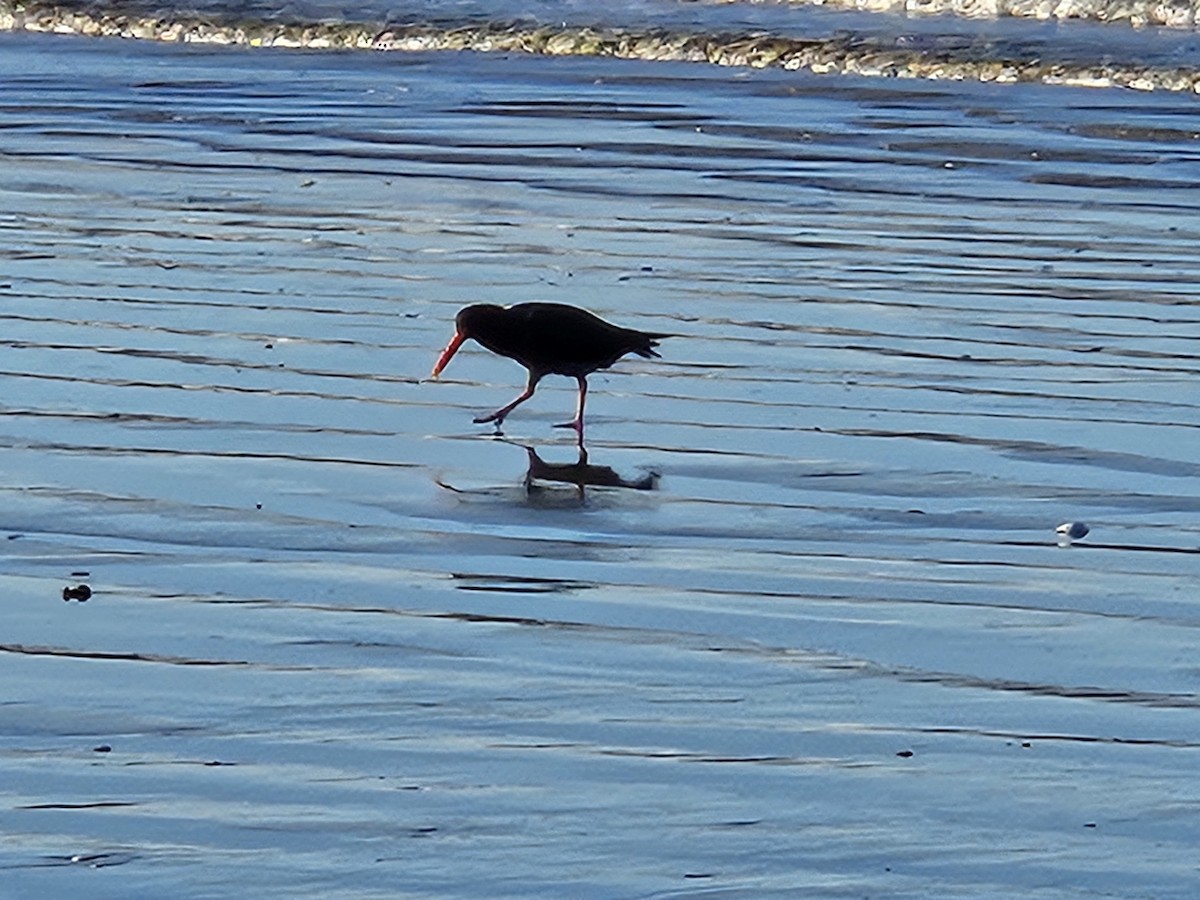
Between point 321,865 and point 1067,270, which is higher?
point 321,865

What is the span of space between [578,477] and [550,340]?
2.70 feet

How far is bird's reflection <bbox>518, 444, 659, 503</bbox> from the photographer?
6996mm

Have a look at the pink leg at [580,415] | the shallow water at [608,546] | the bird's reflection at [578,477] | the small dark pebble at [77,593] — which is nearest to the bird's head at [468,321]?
the shallow water at [608,546]

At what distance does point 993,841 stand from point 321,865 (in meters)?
1.03

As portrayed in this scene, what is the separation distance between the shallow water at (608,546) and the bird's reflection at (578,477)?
4 cm

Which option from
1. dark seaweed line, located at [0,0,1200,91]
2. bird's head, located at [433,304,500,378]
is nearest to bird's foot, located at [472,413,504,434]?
bird's head, located at [433,304,500,378]

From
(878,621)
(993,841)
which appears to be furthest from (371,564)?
(993,841)

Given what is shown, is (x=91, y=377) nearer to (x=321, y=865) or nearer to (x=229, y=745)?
(x=229, y=745)

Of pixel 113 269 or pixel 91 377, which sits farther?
pixel 113 269

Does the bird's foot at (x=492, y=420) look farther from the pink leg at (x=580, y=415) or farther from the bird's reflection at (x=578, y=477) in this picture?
the bird's reflection at (x=578, y=477)

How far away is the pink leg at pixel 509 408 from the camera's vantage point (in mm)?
7922

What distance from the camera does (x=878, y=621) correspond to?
552 centimetres

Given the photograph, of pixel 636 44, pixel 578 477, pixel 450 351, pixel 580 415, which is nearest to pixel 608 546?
pixel 578 477

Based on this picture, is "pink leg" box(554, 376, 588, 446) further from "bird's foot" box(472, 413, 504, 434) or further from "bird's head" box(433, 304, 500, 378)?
"bird's head" box(433, 304, 500, 378)
